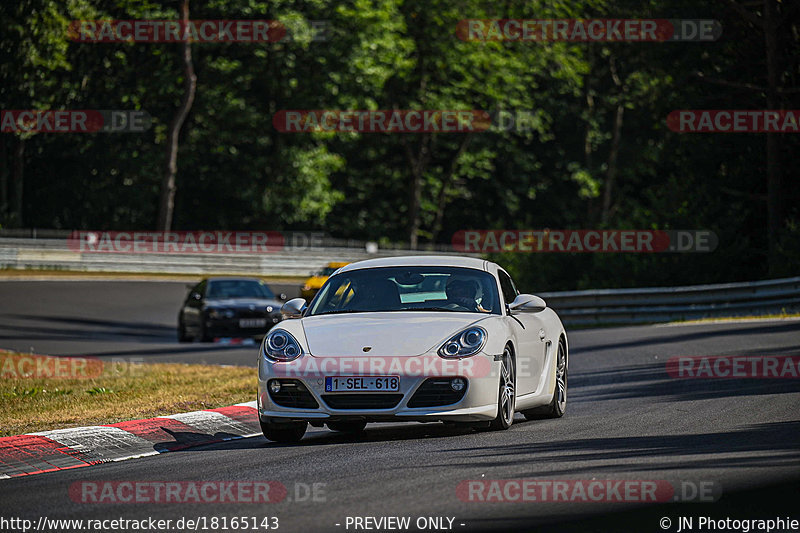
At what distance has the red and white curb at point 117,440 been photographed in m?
8.78

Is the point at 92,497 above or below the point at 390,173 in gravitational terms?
below

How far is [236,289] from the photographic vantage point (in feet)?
85.8

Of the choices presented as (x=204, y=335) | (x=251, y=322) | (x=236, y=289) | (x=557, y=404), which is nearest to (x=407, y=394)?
(x=557, y=404)

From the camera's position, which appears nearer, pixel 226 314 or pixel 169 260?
pixel 226 314

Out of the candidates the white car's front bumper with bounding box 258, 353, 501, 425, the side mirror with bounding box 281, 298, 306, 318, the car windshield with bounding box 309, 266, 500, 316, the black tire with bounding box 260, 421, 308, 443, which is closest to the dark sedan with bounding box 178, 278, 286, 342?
the car windshield with bounding box 309, 266, 500, 316

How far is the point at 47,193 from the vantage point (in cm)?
5603

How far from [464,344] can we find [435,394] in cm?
46

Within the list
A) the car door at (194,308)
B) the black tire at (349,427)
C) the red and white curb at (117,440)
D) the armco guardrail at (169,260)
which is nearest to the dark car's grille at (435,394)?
the black tire at (349,427)

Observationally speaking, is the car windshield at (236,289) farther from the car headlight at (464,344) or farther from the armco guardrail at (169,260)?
the armco guardrail at (169,260)

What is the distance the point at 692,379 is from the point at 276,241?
4129 centimetres

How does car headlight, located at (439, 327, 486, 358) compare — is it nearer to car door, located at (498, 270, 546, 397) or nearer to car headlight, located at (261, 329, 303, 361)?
car door, located at (498, 270, 546, 397)

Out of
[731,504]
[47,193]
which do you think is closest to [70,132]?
[47,193]

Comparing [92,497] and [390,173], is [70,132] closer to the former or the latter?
[390,173]

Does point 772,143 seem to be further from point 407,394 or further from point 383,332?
point 407,394
